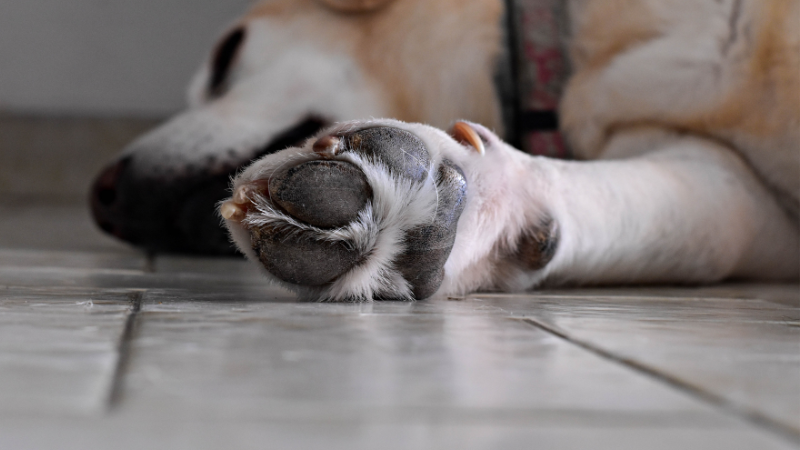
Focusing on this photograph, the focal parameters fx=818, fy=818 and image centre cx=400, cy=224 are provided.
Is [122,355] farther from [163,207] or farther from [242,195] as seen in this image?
[163,207]

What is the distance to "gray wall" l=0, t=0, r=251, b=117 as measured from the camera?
3.94m

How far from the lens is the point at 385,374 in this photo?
19.0 inches

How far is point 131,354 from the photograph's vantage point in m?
0.52

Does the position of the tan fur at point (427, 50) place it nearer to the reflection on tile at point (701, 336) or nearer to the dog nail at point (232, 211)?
the reflection on tile at point (701, 336)

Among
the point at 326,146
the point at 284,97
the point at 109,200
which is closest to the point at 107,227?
the point at 109,200

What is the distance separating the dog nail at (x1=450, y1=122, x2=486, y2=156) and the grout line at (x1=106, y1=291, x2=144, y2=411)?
40 centimetres

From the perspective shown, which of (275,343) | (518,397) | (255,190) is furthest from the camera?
(255,190)

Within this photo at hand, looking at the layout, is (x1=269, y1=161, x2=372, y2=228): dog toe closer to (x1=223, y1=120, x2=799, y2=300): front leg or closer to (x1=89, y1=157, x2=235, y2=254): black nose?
(x1=223, y1=120, x2=799, y2=300): front leg

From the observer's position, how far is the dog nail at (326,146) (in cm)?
76

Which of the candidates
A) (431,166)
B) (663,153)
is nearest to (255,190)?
(431,166)

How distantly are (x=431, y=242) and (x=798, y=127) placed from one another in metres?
0.82

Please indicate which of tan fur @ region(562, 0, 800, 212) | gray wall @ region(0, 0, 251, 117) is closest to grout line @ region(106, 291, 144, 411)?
tan fur @ region(562, 0, 800, 212)

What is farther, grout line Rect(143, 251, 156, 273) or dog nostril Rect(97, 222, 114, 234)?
dog nostril Rect(97, 222, 114, 234)

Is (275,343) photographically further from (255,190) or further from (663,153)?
(663,153)
